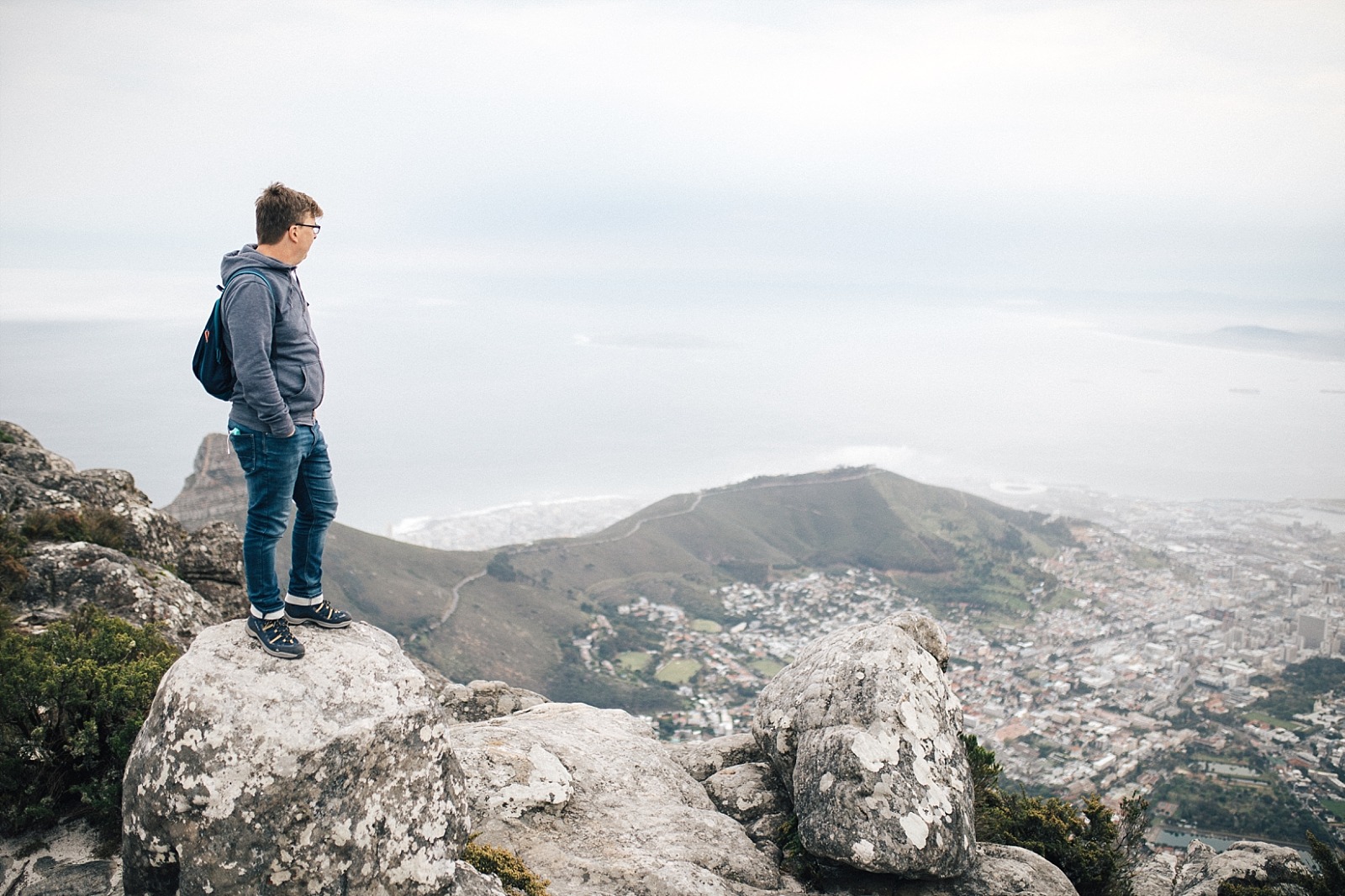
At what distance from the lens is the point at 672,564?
263 ft

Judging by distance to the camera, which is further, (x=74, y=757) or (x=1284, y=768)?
(x=1284, y=768)

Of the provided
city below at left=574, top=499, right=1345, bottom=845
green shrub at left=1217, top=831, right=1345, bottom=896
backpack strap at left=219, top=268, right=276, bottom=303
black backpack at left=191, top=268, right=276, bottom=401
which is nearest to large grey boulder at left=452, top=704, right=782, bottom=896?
black backpack at left=191, top=268, right=276, bottom=401

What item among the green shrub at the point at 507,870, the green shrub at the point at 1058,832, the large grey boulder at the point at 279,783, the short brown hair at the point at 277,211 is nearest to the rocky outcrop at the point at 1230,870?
the green shrub at the point at 1058,832

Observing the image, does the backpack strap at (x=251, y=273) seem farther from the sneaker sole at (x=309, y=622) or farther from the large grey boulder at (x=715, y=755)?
the large grey boulder at (x=715, y=755)

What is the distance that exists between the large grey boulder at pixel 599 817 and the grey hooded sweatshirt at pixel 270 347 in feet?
12.5

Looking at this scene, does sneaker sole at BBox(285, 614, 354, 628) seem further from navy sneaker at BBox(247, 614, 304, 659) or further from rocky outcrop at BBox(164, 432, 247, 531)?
rocky outcrop at BBox(164, 432, 247, 531)

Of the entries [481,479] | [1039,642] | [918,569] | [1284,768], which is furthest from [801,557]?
[481,479]

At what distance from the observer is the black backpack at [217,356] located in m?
5.87

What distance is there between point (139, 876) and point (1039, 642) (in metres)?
69.7

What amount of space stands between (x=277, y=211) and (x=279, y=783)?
4.47 metres

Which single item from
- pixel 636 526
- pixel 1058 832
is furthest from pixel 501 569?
pixel 1058 832

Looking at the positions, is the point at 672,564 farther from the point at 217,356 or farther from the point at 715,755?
the point at 217,356

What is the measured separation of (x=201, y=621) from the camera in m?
12.4

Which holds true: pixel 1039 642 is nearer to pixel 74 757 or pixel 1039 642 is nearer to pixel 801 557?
pixel 801 557
